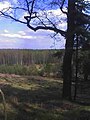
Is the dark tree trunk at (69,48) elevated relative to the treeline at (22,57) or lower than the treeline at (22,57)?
elevated

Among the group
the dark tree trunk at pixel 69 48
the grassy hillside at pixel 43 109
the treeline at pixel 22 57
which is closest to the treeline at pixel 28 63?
the treeline at pixel 22 57

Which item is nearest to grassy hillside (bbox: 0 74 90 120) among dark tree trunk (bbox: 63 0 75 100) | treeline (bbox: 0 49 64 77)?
dark tree trunk (bbox: 63 0 75 100)

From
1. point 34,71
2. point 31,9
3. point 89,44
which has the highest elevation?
point 31,9

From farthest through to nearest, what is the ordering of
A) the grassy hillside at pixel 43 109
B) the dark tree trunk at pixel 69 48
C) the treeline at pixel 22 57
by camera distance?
the treeline at pixel 22 57, the dark tree trunk at pixel 69 48, the grassy hillside at pixel 43 109

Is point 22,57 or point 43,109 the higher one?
point 22,57

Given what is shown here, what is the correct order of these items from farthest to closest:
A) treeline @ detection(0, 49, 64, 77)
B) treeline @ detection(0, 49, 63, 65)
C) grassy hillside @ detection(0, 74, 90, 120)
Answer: treeline @ detection(0, 49, 63, 65)
treeline @ detection(0, 49, 64, 77)
grassy hillside @ detection(0, 74, 90, 120)

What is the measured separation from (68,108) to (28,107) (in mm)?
1564

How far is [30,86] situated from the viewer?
77.5ft

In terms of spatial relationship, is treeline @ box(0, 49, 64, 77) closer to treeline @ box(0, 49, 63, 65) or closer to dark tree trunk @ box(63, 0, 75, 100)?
treeline @ box(0, 49, 63, 65)

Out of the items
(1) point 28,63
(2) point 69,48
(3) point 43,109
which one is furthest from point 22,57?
(3) point 43,109

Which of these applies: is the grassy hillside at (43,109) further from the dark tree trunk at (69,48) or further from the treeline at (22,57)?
the treeline at (22,57)

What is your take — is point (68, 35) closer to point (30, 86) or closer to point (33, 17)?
point (33, 17)

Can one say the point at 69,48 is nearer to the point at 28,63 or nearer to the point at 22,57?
the point at 28,63

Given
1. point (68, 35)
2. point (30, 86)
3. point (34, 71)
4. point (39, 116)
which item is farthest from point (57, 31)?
point (34, 71)
